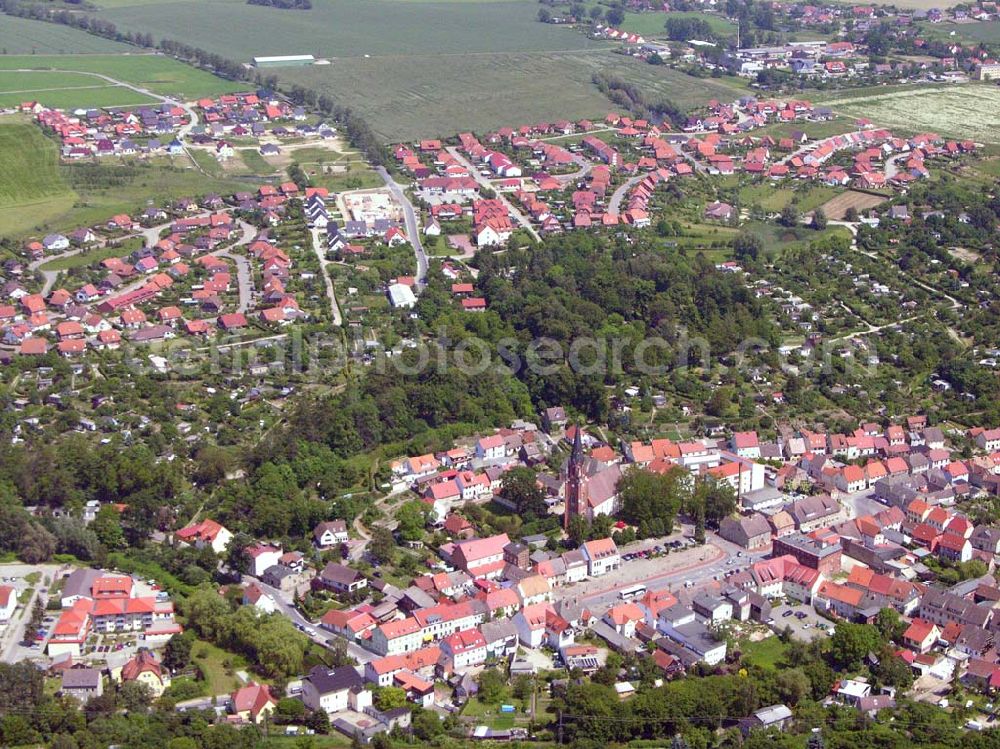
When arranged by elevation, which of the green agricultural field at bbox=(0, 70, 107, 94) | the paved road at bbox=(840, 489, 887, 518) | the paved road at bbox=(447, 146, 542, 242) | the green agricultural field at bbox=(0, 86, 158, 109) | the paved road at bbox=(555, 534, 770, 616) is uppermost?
the green agricultural field at bbox=(0, 70, 107, 94)

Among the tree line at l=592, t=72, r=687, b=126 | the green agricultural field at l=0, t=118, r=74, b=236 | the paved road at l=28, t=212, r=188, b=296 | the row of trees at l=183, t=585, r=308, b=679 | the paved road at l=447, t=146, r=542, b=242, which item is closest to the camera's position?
the row of trees at l=183, t=585, r=308, b=679

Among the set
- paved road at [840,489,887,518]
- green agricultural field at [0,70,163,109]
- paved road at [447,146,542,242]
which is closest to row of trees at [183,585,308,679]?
paved road at [840,489,887,518]

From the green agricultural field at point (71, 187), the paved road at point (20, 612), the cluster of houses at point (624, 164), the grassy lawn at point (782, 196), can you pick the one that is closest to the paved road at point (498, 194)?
the cluster of houses at point (624, 164)

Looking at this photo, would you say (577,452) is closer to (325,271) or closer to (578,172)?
(325,271)

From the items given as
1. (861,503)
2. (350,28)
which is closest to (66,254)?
(861,503)

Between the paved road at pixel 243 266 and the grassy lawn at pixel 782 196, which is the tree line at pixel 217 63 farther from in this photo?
the grassy lawn at pixel 782 196

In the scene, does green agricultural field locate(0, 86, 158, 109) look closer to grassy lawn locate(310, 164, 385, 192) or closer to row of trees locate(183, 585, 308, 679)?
grassy lawn locate(310, 164, 385, 192)
